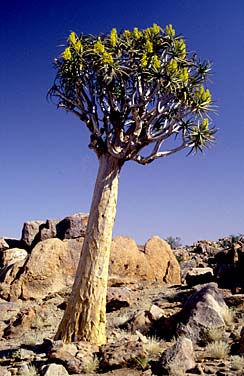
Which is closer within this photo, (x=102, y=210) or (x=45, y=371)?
(x=45, y=371)

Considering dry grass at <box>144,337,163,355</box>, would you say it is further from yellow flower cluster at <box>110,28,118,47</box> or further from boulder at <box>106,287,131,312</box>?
yellow flower cluster at <box>110,28,118,47</box>

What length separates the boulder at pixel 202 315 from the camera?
25.3 ft

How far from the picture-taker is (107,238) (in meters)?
7.86

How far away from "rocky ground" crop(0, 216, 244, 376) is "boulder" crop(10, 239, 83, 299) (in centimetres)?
4

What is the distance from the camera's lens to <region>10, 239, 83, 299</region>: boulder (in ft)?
46.6

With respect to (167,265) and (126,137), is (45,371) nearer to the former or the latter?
(126,137)

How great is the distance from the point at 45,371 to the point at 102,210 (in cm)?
311

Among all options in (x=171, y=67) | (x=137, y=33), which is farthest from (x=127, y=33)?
(x=171, y=67)

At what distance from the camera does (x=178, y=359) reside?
595cm

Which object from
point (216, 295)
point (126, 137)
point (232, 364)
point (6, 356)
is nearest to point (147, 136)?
point (126, 137)

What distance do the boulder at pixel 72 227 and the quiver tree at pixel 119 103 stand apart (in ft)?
28.0

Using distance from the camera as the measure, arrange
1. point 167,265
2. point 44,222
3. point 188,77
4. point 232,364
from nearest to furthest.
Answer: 1. point 232,364
2. point 188,77
3. point 167,265
4. point 44,222

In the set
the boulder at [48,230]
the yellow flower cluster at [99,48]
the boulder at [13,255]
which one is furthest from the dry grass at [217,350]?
the boulder at [13,255]

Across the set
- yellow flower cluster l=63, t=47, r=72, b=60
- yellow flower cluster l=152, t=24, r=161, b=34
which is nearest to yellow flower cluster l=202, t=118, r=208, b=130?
yellow flower cluster l=152, t=24, r=161, b=34
